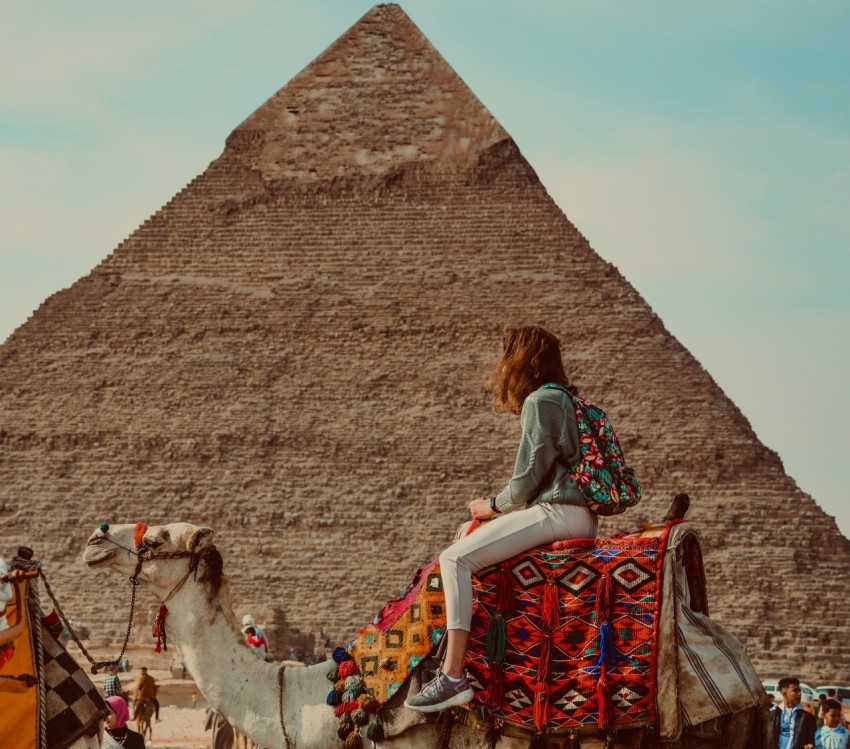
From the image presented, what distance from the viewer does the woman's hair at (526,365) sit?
287 inches

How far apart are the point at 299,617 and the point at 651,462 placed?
444 inches

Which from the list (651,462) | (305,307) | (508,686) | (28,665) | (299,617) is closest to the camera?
(508,686)

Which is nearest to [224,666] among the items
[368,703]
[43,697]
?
[368,703]

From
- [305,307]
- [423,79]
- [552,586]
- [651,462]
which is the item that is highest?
[423,79]

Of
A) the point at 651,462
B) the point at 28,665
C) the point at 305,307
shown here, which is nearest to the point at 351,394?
the point at 305,307

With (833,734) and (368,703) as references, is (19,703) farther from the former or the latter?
(833,734)

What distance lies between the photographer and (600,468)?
7105mm

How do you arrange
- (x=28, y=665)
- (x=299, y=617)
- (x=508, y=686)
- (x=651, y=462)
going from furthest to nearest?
(x=651, y=462) < (x=299, y=617) < (x=28, y=665) < (x=508, y=686)

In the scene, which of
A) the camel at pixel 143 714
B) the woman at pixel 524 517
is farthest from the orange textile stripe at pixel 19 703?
the camel at pixel 143 714

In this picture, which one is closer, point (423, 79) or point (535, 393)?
point (535, 393)

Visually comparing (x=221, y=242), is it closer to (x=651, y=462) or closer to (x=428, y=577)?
(x=651, y=462)

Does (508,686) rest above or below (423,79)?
below

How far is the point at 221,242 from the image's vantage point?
7681 centimetres

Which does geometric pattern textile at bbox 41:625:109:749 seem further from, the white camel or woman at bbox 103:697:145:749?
woman at bbox 103:697:145:749
